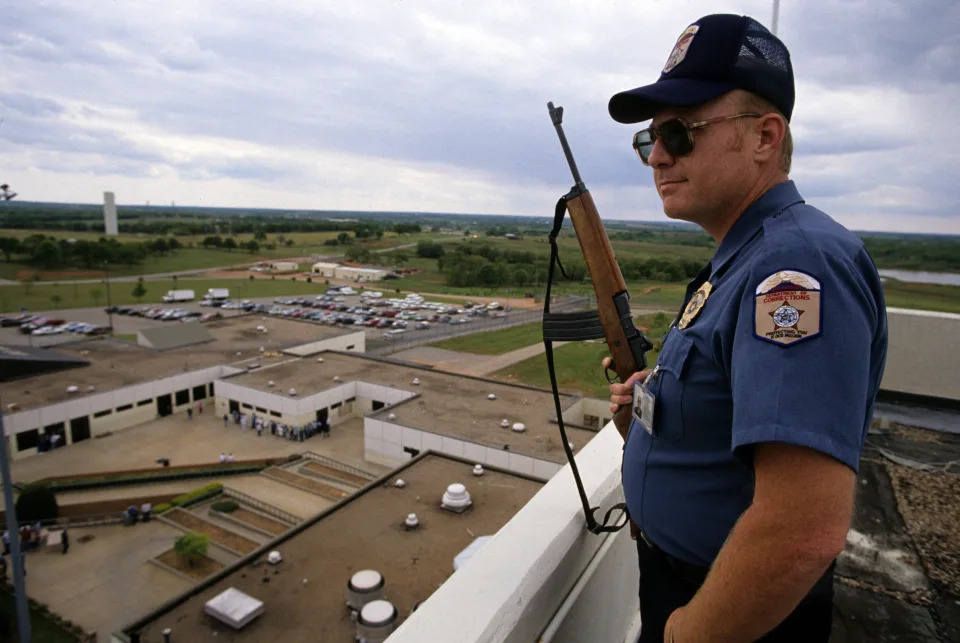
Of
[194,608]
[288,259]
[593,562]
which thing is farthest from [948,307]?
[288,259]

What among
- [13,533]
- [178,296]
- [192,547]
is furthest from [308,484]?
[178,296]

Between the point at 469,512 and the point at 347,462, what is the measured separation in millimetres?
8959

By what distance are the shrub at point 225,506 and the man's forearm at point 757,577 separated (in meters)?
18.1

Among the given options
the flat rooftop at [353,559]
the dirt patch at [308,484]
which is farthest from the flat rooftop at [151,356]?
→ the flat rooftop at [353,559]

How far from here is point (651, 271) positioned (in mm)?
→ 8984

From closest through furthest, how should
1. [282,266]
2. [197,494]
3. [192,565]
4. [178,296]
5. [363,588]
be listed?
[363,588], [192,565], [197,494], [178,296], [282,266]

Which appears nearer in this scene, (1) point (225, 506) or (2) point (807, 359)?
(2) point (807, 359)

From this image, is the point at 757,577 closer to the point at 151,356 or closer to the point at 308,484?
the point at 308,484

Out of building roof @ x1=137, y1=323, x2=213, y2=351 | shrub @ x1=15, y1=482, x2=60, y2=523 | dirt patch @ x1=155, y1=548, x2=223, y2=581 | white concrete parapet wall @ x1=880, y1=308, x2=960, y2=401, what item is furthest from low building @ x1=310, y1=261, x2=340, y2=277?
white concrete parapet wall @ x1=880, y1=308, x2=960, y2=401

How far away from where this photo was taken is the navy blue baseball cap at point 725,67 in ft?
4.14

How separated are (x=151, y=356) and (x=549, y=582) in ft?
103

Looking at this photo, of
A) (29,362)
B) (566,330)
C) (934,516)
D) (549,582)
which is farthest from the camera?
(29,362)

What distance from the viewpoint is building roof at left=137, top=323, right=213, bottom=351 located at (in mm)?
29797

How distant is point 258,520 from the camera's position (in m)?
16.3
